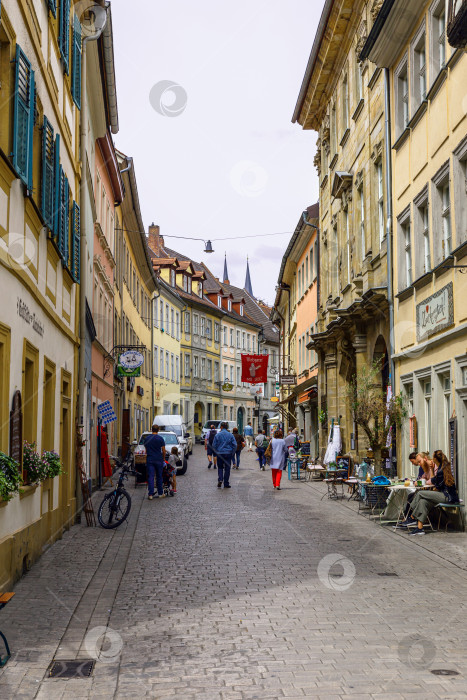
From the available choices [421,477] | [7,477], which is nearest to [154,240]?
[421,477]

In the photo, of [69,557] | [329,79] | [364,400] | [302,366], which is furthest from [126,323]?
[69,557]

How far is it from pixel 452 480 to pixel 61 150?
8.40m

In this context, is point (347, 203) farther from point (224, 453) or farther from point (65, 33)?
point (65, 33)

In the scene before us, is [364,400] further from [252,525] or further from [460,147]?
[460,147]

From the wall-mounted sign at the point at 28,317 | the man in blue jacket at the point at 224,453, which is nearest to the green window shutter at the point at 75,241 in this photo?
the wall-mounted sign at the point at 28,317

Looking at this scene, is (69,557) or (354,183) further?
(354,183)

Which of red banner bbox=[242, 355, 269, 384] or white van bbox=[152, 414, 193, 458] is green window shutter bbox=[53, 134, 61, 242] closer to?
white van bbox=[152, 414, 193, 458]

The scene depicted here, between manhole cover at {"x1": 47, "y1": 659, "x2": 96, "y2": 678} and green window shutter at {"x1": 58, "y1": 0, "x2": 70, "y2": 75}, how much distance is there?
10290mm

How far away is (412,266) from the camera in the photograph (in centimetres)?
1928

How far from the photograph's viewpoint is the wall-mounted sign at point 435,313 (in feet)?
52.0

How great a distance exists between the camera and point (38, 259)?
11773 mm

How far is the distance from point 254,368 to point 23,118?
43.8 m

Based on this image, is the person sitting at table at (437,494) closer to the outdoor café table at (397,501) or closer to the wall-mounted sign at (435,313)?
the outdoor café table at (397,501)

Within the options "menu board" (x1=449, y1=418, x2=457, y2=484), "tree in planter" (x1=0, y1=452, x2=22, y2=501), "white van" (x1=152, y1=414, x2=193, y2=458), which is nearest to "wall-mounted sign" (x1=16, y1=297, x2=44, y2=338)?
"tree in planter" (x1=0, y1=452, x2=22, y2=501)
